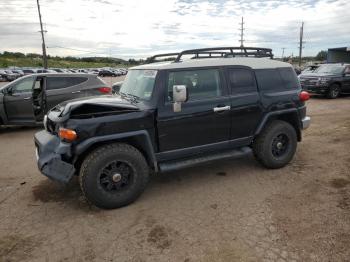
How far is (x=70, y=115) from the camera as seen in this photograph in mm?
3896

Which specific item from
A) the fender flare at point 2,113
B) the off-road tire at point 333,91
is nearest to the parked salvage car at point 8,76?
the fender flare at point 2,113

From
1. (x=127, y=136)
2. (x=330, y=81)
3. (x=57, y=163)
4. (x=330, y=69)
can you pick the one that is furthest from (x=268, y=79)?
(x=330, y=69)

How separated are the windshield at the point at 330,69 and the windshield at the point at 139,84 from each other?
42.3 feet

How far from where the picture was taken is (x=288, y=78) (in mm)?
5422

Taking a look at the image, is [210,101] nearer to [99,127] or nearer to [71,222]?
[99,127]

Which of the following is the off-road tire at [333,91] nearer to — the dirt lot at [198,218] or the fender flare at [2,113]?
the dirt lot at [198,218]

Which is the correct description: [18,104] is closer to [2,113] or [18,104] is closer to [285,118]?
[2,113]

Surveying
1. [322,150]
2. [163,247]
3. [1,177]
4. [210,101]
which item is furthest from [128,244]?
[322,150]

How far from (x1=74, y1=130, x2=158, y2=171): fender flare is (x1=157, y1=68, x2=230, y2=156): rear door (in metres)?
0.19

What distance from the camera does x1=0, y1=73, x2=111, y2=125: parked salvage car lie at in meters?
8.63

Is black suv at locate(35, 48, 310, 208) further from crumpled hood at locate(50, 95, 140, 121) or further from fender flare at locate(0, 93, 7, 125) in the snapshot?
fender flare at locate(0, 93, 7, 125)

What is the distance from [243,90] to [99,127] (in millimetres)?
2324

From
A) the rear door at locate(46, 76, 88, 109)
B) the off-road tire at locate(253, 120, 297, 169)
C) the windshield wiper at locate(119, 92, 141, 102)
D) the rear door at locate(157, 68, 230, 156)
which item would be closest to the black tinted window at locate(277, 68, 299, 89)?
the off-road tire at locate(253, 120, 297, 169)

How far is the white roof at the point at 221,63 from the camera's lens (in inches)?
177
